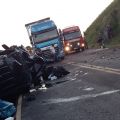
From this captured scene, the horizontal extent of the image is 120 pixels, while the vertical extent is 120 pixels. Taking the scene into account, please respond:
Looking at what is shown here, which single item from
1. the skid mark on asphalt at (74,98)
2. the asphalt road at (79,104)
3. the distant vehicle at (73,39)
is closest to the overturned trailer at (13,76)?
the asphalt road at (79,104)

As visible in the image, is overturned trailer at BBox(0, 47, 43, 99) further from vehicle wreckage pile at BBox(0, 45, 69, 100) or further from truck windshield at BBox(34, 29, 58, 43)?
truck windshield at BBox(34, 29, 58, 43)

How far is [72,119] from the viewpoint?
9.14 meters

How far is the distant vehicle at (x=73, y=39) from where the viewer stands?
4784 centimetres

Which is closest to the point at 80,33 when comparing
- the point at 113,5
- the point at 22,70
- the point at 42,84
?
the point at 113,5

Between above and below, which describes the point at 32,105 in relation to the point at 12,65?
below

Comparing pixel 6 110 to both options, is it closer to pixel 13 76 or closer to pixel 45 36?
pixel 13 76

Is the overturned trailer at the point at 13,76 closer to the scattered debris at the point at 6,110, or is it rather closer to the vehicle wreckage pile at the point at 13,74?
the vehicle wreckage pile at the point at 13,74

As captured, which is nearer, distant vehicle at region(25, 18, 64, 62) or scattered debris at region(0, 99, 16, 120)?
scattered debris at region(0, 99, 16, 120)

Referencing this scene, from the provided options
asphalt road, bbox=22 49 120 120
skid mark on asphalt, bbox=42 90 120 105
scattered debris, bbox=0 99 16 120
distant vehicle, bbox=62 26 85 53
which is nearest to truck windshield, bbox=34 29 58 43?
distant vehicle, bbox=62 26 85 53

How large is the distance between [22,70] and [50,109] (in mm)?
3713

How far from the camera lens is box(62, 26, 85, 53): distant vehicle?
47.8 meters

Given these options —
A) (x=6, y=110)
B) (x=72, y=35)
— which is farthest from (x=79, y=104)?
(x=72, y=35)

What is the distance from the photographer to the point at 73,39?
48.2m

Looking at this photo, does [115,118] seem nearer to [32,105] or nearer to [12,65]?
[32,105]
